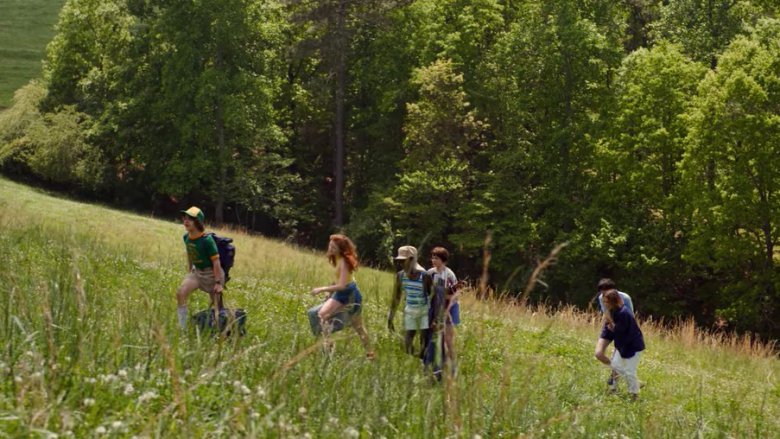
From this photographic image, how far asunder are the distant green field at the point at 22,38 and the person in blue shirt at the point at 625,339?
236 ft

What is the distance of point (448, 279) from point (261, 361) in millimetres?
5226

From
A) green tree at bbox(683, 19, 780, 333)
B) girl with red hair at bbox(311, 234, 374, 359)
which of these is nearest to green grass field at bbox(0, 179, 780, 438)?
girl with red hair at bbox(311, 234, 374, 359)

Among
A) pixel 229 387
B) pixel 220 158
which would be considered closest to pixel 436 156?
pixel 220 158

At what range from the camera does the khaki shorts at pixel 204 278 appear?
32.8 ft

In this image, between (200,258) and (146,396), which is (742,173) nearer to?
(200,258)

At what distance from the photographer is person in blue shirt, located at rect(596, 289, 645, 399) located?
10.5 metres

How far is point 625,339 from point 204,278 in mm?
5410

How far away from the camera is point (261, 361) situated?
5.62m

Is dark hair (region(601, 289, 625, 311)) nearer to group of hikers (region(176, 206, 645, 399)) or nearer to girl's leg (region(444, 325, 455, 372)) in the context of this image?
group of hikers (region(176, 206, 645, 399))

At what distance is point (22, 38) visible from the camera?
9325 centimetres

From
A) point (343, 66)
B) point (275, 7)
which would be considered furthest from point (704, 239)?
point (275, 7)

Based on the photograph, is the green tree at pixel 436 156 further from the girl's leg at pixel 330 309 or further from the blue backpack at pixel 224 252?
the girl's leg at pixel 330 309

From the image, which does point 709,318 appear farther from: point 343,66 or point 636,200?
point 343,66

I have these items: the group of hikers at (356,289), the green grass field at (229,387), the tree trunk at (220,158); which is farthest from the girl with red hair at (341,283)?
the tree trunk at (220,158)
